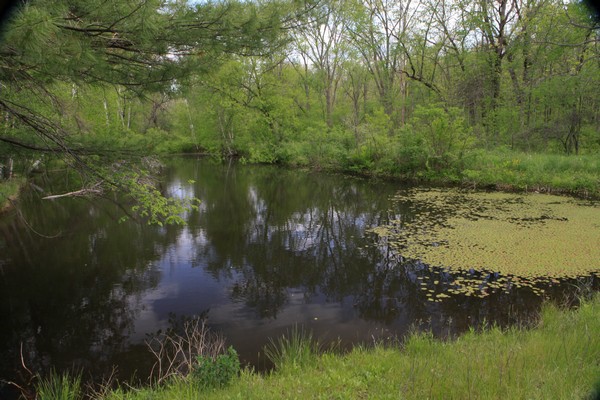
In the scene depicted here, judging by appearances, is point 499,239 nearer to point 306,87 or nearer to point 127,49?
point 127,49

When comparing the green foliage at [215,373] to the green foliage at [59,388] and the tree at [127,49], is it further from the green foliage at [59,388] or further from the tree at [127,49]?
the tree at [127,49]

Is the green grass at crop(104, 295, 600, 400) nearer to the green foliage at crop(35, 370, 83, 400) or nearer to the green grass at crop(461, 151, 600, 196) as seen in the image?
the green foliage at crop(35, 370, 83, 400)

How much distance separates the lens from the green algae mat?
6672 mm

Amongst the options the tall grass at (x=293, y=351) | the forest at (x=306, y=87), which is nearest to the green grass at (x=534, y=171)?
the forest at (x=306, y=87)

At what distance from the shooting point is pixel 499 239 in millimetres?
8719

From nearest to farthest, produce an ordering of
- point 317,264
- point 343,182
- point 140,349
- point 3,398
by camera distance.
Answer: point 3,398, point 140,349, point 317,264, point 343,182

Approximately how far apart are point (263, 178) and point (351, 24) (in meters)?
14.3

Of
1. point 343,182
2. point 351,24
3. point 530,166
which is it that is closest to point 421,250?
point 530,166

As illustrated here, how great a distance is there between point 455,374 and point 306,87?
33613 mm

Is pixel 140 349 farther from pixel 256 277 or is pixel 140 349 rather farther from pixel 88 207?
pixel 88 207

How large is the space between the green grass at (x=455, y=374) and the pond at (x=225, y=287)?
121 centimetres

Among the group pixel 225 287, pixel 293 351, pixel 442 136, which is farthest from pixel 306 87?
pixel 293 351

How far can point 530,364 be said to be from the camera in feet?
9.75

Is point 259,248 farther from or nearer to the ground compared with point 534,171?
nearer to the ground
